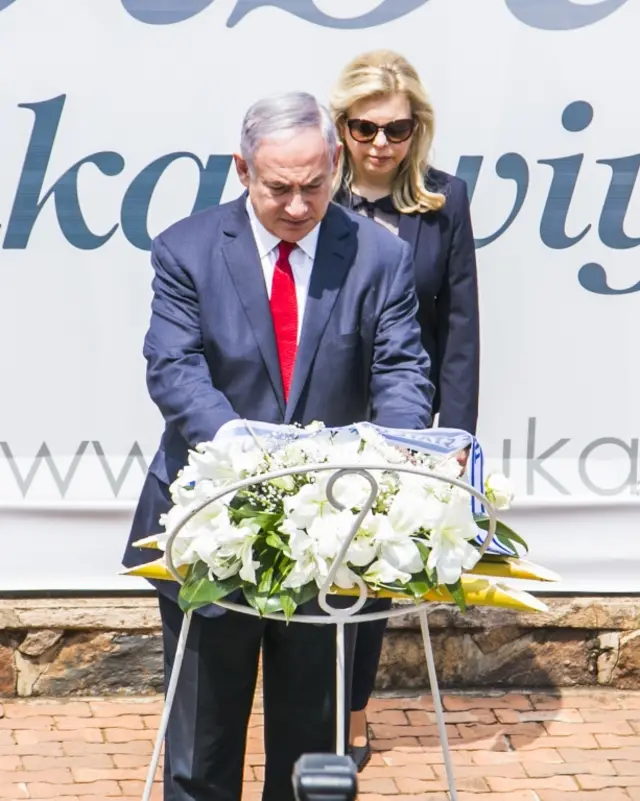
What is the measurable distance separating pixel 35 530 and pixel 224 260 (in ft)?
5.58

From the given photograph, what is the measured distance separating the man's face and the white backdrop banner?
1382 mm

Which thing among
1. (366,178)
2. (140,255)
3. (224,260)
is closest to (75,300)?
(140,255)

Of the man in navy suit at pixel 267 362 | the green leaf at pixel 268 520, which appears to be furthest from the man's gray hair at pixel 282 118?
the green leaf at pixel 268 520

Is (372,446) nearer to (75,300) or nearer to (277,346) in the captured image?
(277,346)

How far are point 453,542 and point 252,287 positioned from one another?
3.11ft

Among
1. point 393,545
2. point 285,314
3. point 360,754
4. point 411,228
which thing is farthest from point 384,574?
point 360,754

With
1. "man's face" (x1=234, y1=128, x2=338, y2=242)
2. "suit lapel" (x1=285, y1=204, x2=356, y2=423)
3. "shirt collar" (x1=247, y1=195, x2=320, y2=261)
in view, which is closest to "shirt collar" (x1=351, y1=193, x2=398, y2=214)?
"suit lapel" (x1=285, y1=204, x2=356, y2=423)

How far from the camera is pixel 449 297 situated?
14.4ft

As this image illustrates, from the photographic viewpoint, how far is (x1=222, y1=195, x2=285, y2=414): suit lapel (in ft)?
11.3

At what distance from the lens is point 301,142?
3277mm

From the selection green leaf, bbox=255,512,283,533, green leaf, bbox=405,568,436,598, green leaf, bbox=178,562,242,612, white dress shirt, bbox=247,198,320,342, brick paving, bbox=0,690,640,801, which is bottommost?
brick paving, bbox=0,690,640,801

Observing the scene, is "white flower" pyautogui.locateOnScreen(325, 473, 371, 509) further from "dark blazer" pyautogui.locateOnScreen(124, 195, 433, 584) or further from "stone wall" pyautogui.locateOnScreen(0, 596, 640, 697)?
"stone wall" pyautogui.locateOnScreen(0, 596, 640, 697)

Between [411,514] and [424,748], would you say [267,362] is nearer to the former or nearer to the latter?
[411,514]

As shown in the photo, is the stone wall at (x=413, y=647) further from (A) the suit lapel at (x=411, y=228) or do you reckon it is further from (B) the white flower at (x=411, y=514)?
(B) the white flower at (x=411, y=514)
